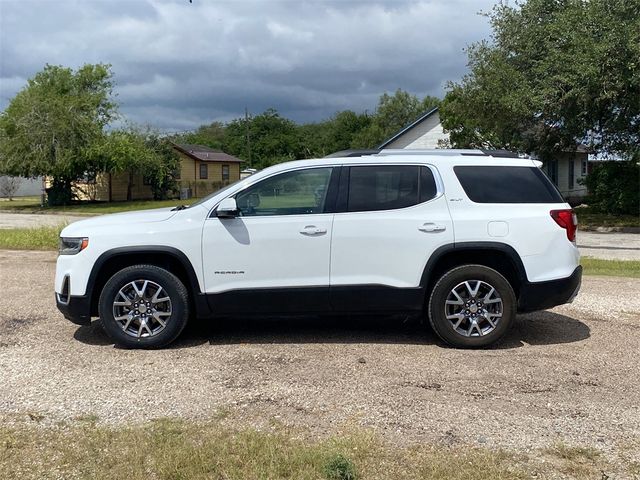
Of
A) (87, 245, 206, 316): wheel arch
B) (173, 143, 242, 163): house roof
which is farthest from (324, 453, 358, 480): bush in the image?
(173, 143, 242, 163): house roof

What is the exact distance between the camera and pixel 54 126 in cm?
3575

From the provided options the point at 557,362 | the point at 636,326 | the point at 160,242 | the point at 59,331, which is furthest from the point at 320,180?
the point at 636,326

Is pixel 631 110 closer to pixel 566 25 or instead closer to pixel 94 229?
pixel 566 25

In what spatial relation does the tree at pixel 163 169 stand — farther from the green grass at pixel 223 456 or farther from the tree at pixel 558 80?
the green grass at pixel 223 456

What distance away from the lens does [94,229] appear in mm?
6320

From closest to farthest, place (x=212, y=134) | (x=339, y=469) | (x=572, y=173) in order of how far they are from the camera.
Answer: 1. (x=339, y=469)
2. (x=572, y=173)
3. (x=212, y=134)

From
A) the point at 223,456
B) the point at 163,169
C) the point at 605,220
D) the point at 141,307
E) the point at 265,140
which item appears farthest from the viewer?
the point at 265,140

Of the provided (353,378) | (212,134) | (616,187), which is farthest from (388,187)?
(212,134)

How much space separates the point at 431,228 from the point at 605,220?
74.1 ft

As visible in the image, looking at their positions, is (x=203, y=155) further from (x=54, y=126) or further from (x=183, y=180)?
(x=54, y=126)

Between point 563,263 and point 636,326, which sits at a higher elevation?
point 563,263

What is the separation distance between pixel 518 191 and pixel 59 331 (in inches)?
195

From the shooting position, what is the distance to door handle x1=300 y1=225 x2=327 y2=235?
20.5 ft

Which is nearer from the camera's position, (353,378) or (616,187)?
(353,378)
